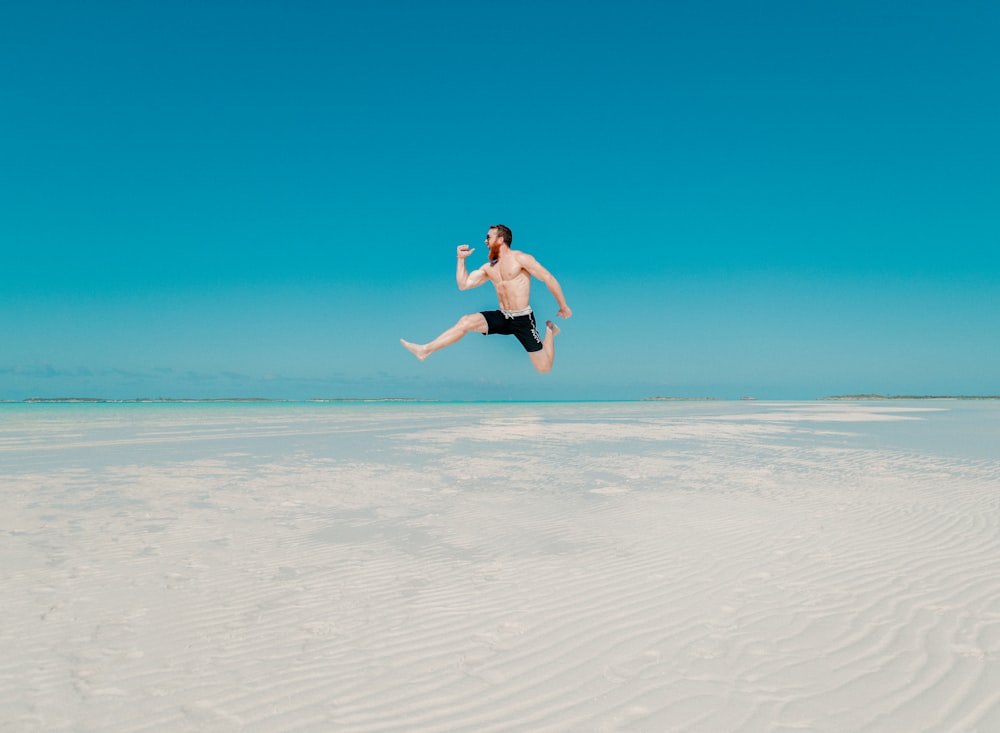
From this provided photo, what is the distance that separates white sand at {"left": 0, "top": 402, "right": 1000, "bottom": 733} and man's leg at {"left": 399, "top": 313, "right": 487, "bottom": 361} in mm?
1902

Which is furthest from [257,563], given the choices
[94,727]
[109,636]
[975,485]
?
[975,485]

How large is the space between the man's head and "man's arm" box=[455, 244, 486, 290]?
0.24 m

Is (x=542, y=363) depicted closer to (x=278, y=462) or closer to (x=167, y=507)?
(x=167, y=507)

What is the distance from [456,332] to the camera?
→ 8086mm

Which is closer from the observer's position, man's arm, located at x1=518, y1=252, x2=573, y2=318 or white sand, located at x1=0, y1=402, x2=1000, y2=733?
white sand, located at x1=0, y1=402, x2=1000, y2=733

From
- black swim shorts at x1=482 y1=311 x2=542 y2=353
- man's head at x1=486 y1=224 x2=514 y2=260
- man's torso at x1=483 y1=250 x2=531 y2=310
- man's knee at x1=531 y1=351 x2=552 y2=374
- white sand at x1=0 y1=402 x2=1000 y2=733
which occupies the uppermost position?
man's head at x1=486 y1=224 x2=514 y2=260

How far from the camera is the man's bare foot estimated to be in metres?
8.22

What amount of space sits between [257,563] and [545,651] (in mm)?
2812

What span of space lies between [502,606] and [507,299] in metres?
4.46

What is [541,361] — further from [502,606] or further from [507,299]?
[502,606]

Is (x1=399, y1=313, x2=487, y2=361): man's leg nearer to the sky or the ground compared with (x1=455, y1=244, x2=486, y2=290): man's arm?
nearer to the ground

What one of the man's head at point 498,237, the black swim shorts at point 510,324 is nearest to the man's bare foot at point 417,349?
the black swim shorts at point 510,324

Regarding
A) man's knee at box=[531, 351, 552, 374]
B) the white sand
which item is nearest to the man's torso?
man's knee at box=[531, 351, 552, 374]

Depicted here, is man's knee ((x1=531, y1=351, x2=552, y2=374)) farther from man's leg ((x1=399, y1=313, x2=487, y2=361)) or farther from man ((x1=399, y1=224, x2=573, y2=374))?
man's leg ((x1=399, y1=313, x2=487, y2=361))
